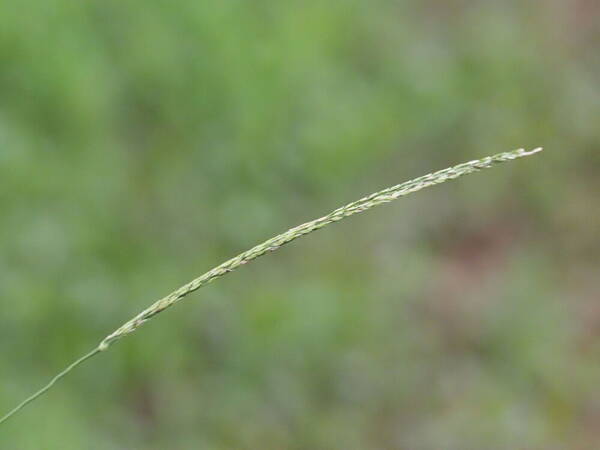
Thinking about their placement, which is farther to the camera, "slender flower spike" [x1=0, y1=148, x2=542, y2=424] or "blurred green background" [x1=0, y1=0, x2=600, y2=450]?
"blurred green background" [x1=0, y1=0, x2=600, y2=450]

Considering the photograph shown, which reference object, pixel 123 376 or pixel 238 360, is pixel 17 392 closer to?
pixel 123 376

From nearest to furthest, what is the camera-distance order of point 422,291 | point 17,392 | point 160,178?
1. point 17,392
2. point 160,178
3. point 422,291

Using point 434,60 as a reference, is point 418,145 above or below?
below

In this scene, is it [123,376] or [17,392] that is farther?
[123,376]

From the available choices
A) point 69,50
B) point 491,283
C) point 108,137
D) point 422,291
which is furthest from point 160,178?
point 491,283

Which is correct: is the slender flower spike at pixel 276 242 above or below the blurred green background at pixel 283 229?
below

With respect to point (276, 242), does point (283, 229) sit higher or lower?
higher

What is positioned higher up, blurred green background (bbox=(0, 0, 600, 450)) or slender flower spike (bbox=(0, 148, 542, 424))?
blurred green background (bbox=(0, 0, 600, 450))

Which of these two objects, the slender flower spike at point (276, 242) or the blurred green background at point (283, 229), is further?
the blurred green background at point (283, 229)
